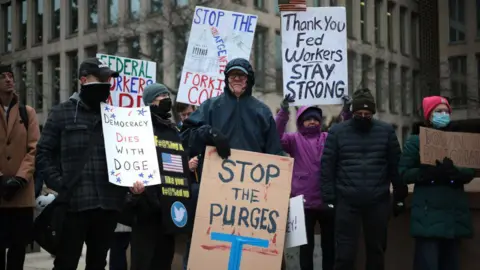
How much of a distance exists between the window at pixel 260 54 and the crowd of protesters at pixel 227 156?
2630 centimetres

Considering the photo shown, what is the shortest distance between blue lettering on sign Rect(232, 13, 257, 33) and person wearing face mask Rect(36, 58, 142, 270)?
10.5ft

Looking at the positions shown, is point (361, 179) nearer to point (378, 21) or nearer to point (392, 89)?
point (378, 21)

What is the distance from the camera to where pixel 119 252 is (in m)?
7.40

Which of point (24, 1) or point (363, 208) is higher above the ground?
point (24, 1)

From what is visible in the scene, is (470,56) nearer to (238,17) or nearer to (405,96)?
(405,96)

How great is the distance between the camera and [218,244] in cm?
519

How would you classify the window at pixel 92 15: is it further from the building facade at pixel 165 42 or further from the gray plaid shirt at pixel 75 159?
the gray plaid shirt at pixel 75 159

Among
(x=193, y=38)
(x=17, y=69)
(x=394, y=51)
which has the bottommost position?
(x=193, y=38)

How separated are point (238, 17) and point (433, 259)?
11.8 ft

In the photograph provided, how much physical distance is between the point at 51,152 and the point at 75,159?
18 centimetres

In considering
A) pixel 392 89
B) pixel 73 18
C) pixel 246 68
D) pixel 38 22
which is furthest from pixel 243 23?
pixel 392 89

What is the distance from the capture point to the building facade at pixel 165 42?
32438mm

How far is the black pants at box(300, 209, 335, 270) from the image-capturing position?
21.2 ft

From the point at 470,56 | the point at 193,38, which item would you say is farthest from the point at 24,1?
the point at 193,38
